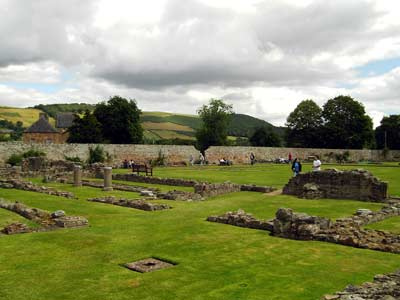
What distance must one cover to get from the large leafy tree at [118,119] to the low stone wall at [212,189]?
4196cm

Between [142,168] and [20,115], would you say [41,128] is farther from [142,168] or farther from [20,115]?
[142,168]

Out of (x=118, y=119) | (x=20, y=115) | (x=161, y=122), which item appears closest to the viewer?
(x=118, y=119)

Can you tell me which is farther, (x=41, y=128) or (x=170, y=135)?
(x=170, y=135)

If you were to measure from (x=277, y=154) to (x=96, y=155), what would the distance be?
31160 mm

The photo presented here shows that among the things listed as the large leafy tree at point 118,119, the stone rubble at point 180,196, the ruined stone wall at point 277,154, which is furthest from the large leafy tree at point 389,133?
the stone rubble at point 180,196

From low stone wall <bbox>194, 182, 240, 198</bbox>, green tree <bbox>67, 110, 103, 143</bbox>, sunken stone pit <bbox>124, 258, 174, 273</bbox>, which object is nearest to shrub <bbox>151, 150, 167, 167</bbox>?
green tree <bbox>67, 110, 103, 143</bbox>

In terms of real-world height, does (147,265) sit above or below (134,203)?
below

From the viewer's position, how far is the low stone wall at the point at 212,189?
22.8 m

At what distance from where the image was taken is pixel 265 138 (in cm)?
8644

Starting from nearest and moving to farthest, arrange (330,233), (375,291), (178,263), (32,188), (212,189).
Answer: (375,291) → (178,263) → (330,233) → (212,189) → (32,188)

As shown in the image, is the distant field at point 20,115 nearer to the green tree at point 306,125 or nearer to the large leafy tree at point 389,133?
the green tree at point 306,125

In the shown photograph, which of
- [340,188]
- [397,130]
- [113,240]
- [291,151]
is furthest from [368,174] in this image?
[397,130]

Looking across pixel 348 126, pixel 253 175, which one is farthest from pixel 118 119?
pixel 348 126

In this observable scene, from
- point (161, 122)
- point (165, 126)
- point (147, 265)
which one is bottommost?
point (147, 265)
